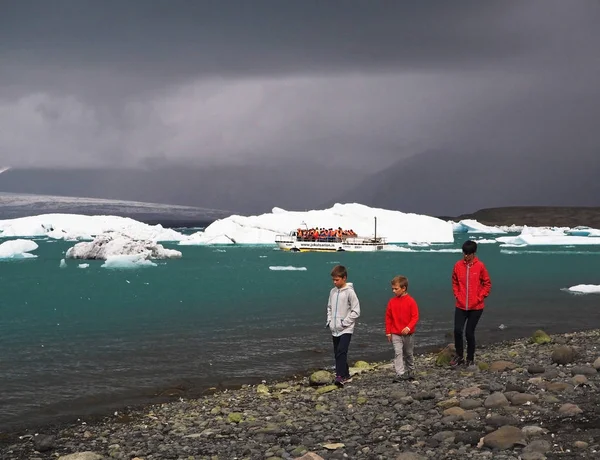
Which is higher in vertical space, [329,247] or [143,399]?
[329,247]

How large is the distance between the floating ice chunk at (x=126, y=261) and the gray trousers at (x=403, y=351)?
46268 mm

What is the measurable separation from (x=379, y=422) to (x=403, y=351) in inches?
90.0

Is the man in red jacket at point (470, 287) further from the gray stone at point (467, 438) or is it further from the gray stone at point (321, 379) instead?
the gray stone at point (467, 438)

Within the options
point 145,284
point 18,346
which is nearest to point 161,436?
point 18,346

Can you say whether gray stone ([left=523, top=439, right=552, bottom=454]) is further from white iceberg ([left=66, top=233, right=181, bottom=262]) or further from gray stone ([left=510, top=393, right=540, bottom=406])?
white iceberg ([left=66, top=233, right=181, bottom=262])

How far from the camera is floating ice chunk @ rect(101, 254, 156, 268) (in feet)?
172

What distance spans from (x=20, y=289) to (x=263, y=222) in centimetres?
5475

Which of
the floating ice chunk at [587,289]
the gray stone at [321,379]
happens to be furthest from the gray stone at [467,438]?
the floating ice chunk at [587,289]

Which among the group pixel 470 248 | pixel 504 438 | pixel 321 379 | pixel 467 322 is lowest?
pixel 321 379

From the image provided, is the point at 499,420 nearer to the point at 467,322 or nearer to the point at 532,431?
the point at 532,431

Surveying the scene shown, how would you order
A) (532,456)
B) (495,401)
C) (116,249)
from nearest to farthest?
(532,456) → (495,401) → (116,249)

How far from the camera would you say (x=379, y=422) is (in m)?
6.78

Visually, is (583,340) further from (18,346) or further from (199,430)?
(18,346)

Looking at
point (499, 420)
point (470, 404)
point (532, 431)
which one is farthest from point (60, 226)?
point (532, 431)
